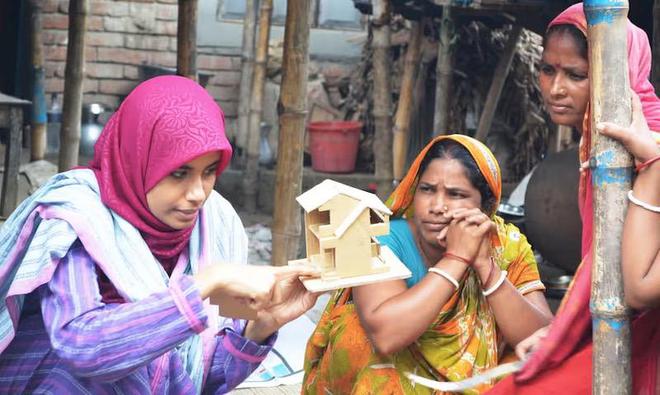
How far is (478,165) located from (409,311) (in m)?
0.53

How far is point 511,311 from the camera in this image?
2.97 m

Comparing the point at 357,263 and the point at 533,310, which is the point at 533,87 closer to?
the point at 533,310

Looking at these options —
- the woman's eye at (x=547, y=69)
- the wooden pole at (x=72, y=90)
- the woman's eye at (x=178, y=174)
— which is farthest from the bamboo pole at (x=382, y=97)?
the woman's eye at (x=178, y=174)

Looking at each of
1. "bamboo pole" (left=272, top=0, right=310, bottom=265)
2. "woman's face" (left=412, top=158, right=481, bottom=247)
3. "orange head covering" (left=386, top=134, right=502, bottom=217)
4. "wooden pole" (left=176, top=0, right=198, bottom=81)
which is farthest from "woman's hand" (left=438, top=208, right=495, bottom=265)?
"wooden pole" (left=176, top=0, right=198, bottom=81)

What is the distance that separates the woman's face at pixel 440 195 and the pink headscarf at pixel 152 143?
71 centimetres

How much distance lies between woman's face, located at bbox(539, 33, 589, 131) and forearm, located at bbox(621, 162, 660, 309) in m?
0.46

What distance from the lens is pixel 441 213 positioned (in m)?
3.00

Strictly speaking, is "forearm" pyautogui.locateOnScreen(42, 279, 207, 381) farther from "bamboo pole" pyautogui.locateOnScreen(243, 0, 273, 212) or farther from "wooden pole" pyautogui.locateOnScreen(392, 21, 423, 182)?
"bamboo pole" pyautogui.locateOnScreen(243, 0, 273, 212)

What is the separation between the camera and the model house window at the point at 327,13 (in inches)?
388

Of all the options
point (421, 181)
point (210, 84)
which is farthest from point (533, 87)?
point (421, 181)

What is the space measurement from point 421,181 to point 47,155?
7.02m

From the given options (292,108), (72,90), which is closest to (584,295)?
(292,108)

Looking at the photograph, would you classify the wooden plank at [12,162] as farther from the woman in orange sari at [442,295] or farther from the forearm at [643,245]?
the forearm at [643,245]

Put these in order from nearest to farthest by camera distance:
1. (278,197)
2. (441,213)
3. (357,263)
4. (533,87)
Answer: (357,263)
(441,213)
(278,197)
(533,87)
